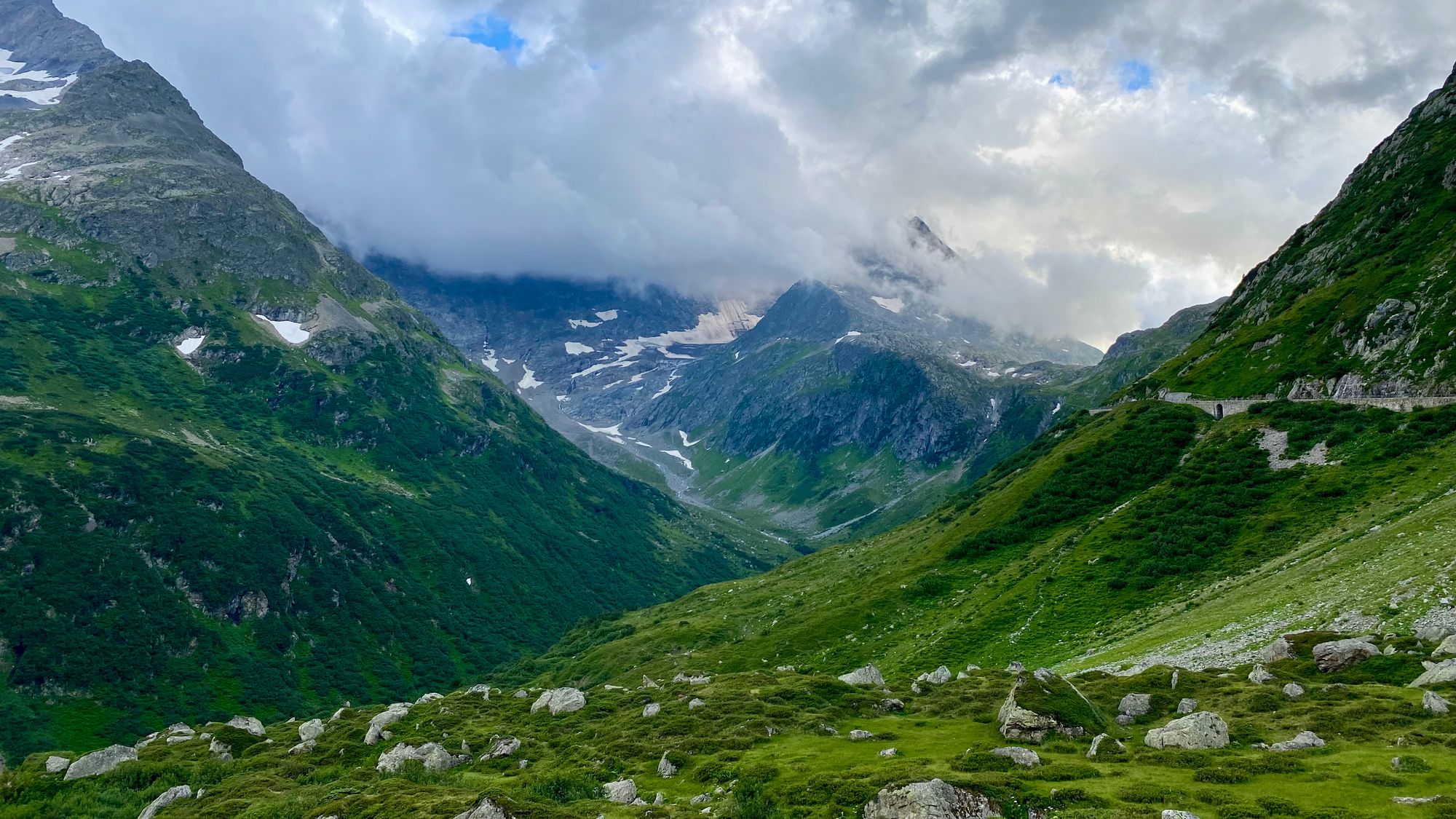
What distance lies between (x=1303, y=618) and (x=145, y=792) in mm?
71216

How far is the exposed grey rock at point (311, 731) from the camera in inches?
2301

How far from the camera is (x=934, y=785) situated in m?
28.4

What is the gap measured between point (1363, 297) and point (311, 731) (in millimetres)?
140215

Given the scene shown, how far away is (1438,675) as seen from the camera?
118ft

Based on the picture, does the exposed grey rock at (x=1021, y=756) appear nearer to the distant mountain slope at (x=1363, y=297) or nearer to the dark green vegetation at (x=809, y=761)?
the dark green vegetation at (x=809, y=761)

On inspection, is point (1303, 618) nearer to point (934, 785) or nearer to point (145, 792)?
point (934, 785)

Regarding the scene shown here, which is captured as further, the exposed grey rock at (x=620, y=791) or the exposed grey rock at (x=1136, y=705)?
the exposed grey rock at (x=1136, y=705)

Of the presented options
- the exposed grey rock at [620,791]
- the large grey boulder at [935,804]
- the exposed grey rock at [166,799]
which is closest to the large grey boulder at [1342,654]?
the large grey boulder at [935,804]

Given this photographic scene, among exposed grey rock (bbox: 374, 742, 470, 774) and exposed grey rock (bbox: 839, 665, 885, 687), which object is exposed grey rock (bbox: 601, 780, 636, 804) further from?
exposed grey rock (bbox: 839, 665, 885, 687)

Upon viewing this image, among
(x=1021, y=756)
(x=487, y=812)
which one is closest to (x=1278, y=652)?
A: (x=1021, y=756)

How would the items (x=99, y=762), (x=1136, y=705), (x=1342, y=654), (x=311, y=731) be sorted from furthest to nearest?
(x=311, y=731), (x=99, y=762), (x=1136, y=705), (x=1342, y=654)

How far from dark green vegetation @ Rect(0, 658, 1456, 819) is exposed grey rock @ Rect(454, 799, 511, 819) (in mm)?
533

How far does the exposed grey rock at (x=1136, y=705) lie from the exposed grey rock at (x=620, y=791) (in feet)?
84.4

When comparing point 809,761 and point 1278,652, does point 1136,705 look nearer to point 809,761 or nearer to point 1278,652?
point 1278,652
